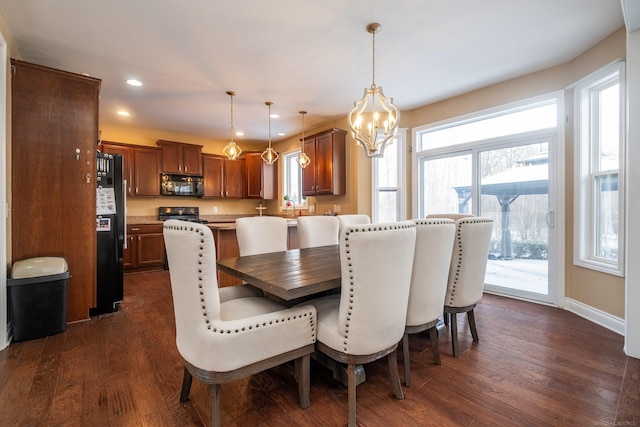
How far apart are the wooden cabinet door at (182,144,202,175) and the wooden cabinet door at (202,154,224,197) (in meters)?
0.16

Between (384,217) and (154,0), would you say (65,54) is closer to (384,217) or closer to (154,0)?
(154,0)

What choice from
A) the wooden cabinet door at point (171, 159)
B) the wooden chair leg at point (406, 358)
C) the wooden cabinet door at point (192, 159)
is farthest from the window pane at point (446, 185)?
the wooden cabinet door at point (171, 159)

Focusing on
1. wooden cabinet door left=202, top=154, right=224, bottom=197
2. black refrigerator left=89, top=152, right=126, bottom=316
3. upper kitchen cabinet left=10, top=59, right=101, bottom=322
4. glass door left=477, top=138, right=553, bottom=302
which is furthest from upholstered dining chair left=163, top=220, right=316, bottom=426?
wooden cabinet door left=202, top=154, right=224, bottom=197

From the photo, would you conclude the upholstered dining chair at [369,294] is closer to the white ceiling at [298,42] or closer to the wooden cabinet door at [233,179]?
the white ceiling at [298,42]

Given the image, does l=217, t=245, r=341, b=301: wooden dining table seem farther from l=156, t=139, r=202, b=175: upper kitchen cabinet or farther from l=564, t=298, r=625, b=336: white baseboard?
l=156, t=139, r=202, b=175: upper kitchen cabinet

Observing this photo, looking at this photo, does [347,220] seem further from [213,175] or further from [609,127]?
[213,175]

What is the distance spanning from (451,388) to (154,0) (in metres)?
3.39

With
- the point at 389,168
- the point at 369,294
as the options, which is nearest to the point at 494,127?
the point at 389,168

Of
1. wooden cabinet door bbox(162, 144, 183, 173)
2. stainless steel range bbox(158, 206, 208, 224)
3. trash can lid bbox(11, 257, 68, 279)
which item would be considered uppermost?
wooden cabinet door bbox(162, 144, 183, 173)

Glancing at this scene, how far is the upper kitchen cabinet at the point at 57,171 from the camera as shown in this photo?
8.30ft

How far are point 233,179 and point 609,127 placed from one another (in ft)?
19.6

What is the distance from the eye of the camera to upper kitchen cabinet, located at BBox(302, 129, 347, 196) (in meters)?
4.67

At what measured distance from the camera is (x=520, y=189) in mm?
3537

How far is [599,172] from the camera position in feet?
9.35
